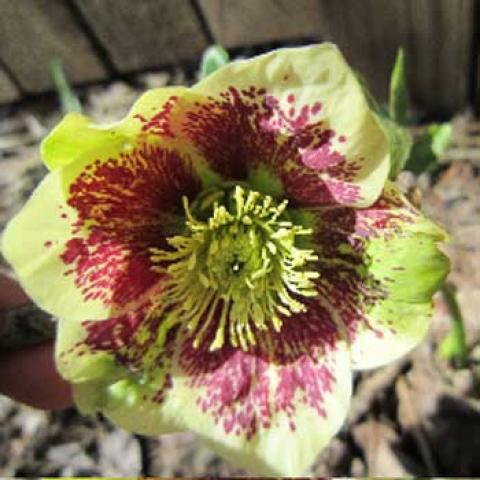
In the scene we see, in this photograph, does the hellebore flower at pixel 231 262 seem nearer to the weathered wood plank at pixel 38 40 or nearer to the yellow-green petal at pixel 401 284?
the yellow-green petal at pixel 401 284

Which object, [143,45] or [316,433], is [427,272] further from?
[143,45]

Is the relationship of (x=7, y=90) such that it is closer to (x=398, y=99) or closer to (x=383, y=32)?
(x=398, y=99)

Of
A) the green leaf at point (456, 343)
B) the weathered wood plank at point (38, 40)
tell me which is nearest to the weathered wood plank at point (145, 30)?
the weathered wood plank at point (38, 40)

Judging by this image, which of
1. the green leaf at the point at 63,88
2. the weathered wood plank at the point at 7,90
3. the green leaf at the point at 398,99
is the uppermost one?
the weathered wood plank at the point at 7,90

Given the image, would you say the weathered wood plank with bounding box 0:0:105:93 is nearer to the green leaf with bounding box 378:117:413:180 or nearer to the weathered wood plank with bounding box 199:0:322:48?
the weathered wood plank with bounding box 199:0:322:48

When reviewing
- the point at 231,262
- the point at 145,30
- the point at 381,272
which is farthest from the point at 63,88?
the point at 381,272

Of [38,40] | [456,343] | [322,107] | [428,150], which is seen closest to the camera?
[322,107]

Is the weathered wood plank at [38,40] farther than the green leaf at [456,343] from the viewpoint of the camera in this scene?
No
